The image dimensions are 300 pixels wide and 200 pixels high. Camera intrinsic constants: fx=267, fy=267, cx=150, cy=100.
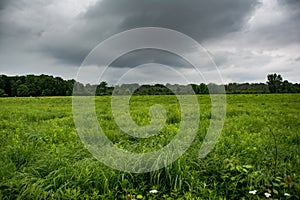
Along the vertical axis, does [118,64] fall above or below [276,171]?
above

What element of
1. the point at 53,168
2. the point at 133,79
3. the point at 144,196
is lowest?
the point at 144,196

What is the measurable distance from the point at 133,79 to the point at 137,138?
1.75m

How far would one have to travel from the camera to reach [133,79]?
7766mm

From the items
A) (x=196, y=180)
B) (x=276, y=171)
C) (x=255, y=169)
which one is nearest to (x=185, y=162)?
(x=196, y=180)

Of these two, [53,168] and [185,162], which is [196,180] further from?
[53,168]

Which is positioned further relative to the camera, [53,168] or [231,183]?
[53,168]

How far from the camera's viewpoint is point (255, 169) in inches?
193

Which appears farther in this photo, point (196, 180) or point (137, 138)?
point (137, 138)

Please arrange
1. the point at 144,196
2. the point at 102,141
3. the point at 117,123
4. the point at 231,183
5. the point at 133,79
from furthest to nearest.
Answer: the point at 117,123 < the point at 133,79 < the point at 102,141 < the point at 231,183 < the point at 144,196

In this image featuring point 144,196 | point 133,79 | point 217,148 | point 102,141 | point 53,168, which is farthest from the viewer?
point 133,79

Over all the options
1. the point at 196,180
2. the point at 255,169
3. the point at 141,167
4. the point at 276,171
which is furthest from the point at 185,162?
the point at 276,171

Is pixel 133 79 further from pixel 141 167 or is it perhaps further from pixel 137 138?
pixel 141 167

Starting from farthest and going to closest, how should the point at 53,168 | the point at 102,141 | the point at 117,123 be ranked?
the point at 117,123 → the point at 102,141 → the point at 53,168

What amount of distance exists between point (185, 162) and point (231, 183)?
0.88 m
